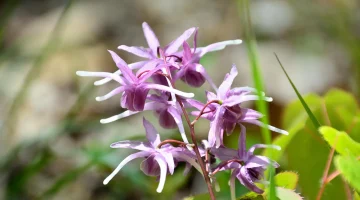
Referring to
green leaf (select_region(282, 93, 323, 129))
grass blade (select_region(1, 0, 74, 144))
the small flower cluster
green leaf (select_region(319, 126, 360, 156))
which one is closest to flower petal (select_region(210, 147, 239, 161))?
the small flower cluster

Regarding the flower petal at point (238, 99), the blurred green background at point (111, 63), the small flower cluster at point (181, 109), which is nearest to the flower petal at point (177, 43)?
the small flower cluster at point (181, 109)

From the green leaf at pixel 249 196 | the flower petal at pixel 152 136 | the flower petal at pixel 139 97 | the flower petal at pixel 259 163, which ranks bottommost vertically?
the green leaf at pixel 249 196

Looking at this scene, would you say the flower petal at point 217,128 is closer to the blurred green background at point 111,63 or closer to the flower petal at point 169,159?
the flower petal at point 169,159

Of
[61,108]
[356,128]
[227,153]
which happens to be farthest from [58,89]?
[227,153]

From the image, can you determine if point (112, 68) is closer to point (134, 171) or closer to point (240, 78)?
point (240, 78)

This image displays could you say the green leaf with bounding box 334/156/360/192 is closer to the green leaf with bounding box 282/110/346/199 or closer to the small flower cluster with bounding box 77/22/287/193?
the small flower cluster with bounding box 77/22/287/193

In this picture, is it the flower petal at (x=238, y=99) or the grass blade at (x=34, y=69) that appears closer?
the flower petal at (x=238, y=99)

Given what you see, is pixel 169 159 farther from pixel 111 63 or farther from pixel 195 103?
pixel 111 63
